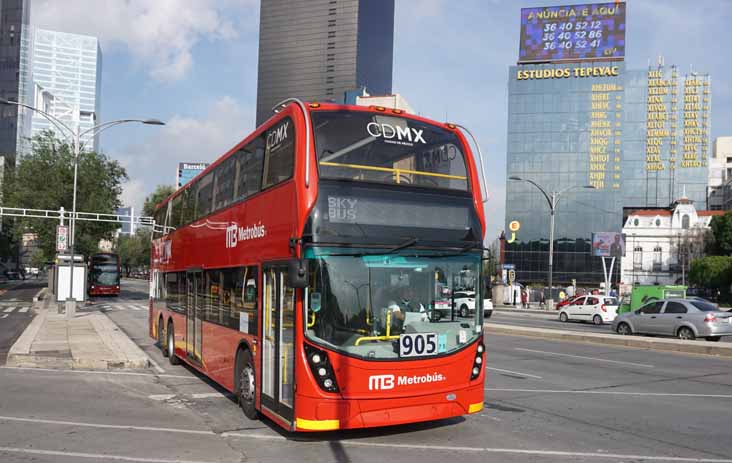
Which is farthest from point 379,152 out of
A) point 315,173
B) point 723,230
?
point 723,230

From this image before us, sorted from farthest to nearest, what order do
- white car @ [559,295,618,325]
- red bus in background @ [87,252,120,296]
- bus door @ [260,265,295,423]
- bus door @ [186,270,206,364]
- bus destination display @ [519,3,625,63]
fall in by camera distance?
bus destination display @ [519,3,625,63], red bus in background @ [87,252,120,296], white car @ [559,295,618,325], bus door @ [186,270,206,364], bus door @ [260,265,295,423]

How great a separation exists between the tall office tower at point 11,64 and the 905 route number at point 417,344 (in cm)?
13769

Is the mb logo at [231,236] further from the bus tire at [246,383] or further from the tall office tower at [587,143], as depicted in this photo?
the tall office tower at [587,143]

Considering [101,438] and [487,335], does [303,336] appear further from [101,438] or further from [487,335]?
[487,335]

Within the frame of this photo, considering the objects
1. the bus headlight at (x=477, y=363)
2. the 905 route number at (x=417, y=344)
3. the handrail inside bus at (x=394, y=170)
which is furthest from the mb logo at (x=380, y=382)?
the handrail inside bus at (x=394, y=170)

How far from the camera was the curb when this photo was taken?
18.2m

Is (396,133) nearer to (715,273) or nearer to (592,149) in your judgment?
(715,273)

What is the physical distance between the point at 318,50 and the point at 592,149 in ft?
342

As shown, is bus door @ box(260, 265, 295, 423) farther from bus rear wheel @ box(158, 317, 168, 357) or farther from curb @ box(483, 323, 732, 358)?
curb @ box(483, 323, 732, 358)

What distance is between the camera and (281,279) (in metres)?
8.07

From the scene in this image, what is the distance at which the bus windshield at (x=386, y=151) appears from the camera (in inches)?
313

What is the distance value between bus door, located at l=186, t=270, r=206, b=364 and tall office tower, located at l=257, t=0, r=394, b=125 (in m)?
166

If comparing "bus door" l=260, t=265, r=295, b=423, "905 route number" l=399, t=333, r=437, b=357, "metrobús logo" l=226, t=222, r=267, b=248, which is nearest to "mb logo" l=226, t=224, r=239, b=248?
"metrobús logo" l=226, t=222, r=267, b=248

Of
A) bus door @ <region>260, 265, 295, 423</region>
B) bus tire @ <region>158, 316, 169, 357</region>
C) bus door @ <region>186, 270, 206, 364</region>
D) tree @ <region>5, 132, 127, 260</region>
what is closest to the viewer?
bus door @ <region>260, 265, 295, 423</region>
